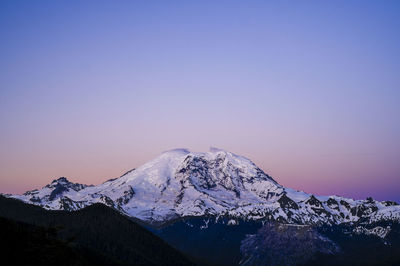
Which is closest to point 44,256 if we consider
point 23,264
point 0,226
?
point 23,264

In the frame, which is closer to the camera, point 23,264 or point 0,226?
point 23,264

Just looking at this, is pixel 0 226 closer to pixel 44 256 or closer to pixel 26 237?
pixel 26 237

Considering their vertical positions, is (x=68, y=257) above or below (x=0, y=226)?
below

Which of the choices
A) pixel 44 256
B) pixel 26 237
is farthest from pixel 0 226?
pixel 44 256

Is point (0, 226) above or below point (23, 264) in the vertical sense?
above

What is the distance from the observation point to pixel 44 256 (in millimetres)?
179375

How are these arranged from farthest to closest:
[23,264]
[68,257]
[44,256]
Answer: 1. [68,257]
2. [44,256]
3. [23,264]

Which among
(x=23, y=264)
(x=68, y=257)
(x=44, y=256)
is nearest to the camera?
(x=23, y=264)

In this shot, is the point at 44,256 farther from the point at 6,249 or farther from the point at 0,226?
the point at 0,226

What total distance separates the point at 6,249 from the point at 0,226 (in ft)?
77.0

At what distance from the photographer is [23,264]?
16788 centimetres

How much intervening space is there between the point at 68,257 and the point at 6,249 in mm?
25757

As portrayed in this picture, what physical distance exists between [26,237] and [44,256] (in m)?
20.1

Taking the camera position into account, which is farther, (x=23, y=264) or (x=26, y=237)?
(x=26, y=237)
